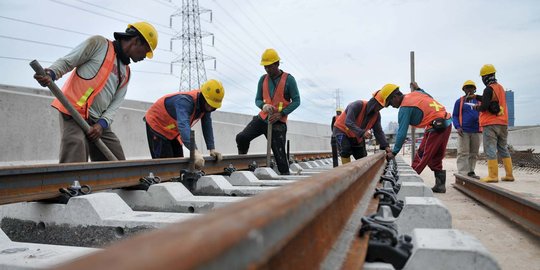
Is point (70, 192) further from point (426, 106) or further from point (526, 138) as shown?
point (526, 138)

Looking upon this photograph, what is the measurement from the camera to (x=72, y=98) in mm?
3918

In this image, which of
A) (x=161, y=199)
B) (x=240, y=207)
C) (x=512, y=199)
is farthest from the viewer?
(x=512, y=199)

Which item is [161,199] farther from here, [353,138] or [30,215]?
[353,138]

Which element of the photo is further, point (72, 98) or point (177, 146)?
point (177, 146)

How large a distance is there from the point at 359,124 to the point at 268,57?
2312mm

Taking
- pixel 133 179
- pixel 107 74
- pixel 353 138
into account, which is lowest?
pixel 133 179

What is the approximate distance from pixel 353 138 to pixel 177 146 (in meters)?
3.39

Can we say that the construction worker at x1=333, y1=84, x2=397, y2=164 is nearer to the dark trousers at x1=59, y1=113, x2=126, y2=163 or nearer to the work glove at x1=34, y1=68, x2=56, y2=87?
the dark trousers at x1=59, y1=113, x2=126, y2=163

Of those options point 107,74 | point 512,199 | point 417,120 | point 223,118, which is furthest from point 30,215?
point 223,118

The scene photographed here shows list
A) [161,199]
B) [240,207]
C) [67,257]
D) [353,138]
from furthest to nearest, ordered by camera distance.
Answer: [353,138]
[161,199]
[67,257]
[240,207]

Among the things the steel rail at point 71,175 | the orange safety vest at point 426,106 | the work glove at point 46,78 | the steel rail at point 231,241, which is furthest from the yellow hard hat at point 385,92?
the steel rail at point 231,241

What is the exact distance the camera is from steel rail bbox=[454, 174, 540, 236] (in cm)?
287

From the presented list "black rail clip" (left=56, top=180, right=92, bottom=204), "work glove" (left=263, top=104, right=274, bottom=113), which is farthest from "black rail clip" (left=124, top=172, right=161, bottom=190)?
"work glove" (left=263, top=104, right=274, bottom=113)

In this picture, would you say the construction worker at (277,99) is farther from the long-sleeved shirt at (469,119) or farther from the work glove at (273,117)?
the long-sleeved shirt at (469,119)
